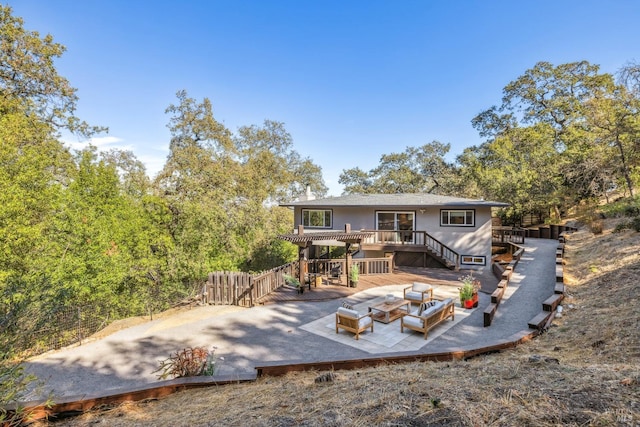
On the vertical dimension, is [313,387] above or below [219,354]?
above

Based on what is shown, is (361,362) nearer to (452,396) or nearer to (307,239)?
(452,396)

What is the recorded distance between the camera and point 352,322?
26.7 ft

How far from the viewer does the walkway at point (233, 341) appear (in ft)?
21.8

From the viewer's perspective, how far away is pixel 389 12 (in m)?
16.6

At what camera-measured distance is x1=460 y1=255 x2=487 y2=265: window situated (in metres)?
16.4

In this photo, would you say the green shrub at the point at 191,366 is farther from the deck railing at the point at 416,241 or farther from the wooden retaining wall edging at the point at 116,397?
the deck railing at the point at 416,241

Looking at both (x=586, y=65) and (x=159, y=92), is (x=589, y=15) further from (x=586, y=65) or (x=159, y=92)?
(x=586, y=65)

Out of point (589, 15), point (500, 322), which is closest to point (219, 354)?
point (500, 322)

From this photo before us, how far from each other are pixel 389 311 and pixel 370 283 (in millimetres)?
4971

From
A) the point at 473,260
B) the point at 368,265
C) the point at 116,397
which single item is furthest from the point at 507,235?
the point at 116,397

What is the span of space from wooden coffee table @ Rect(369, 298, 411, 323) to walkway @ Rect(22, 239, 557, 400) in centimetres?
156

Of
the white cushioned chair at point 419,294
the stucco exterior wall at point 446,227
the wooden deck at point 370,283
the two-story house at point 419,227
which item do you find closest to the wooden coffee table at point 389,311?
the white cushioned chair at point 419,294

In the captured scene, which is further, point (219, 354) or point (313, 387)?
point (219, 354)

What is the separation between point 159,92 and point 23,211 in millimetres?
11208
